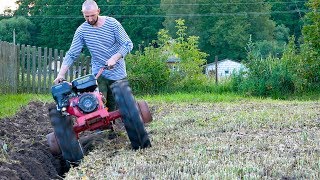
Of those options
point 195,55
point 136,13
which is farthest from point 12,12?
point 195,55

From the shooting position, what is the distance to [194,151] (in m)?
7.55

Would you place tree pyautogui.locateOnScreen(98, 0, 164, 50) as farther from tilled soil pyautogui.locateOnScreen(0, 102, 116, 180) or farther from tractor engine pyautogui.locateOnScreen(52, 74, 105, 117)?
tractor engine pyautogui.locateOnScreen(52, 74, 105, 117)

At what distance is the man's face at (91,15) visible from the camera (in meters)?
8.70

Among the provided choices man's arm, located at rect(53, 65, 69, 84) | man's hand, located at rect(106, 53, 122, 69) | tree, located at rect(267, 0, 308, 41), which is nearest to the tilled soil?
man's arm, located at rect(53, 65, 69, 84)

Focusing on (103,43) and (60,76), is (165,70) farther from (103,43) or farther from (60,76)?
(60,76)

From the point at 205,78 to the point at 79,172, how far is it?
56.9ft

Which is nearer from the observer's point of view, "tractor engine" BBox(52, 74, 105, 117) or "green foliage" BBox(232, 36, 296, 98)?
"tractor engine" BBox(52, 74, 105, 117)

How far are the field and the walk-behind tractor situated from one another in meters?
0.19

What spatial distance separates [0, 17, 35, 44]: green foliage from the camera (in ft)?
211

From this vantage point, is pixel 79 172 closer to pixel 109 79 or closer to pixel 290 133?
pixel 109 79

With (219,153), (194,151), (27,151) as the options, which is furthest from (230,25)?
(219,153)

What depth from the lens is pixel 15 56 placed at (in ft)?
68.7

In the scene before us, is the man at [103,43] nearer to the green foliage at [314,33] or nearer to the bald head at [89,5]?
the bald head at [89,5]

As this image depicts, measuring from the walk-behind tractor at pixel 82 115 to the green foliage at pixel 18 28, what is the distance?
187ft
